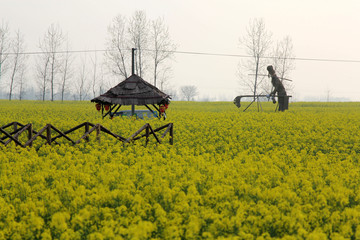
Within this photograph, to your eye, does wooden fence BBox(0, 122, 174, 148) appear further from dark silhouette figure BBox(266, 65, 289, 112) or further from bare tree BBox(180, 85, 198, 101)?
bare tree BBox(180, 85, 198, 101)

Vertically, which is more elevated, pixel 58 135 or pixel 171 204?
pixel 58 135

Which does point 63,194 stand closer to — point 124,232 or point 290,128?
point 124,232

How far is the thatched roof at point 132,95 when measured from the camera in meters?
21.1

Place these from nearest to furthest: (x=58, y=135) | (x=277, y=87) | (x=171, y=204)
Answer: (x=171, y=204) < (x=58, y=135) < (x=277, y=87)

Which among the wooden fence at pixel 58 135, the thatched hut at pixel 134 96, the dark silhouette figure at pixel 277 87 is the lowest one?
the wooden fence at pixel 58 135

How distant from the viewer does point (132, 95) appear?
21.4m

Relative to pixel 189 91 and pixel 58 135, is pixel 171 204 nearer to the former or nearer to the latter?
pixel 58 135

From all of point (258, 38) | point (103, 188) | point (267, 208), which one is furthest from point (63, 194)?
point (258, 38)

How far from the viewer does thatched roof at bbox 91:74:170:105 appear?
69.3ft

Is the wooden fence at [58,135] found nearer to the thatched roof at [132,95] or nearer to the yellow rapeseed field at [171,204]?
the yellow rapeseed field at [171,204]

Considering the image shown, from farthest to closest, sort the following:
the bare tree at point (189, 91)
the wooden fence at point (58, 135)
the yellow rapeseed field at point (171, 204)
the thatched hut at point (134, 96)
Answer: the bare tree at point (189, 91), the thatched hut at point (134, 96), the wooden fence at point (58, 135), the yellow rapeseed field at point (171, 204)

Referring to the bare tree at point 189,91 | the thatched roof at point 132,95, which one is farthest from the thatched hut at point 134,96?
the bare tree at point 189,91

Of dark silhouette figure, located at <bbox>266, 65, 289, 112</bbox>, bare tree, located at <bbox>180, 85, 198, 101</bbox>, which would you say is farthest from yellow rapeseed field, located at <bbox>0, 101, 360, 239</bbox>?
bare tree, located at <bbox>180, 85, 198, 101</bbox>

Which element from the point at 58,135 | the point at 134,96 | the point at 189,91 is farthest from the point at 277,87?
the point at 189,91
